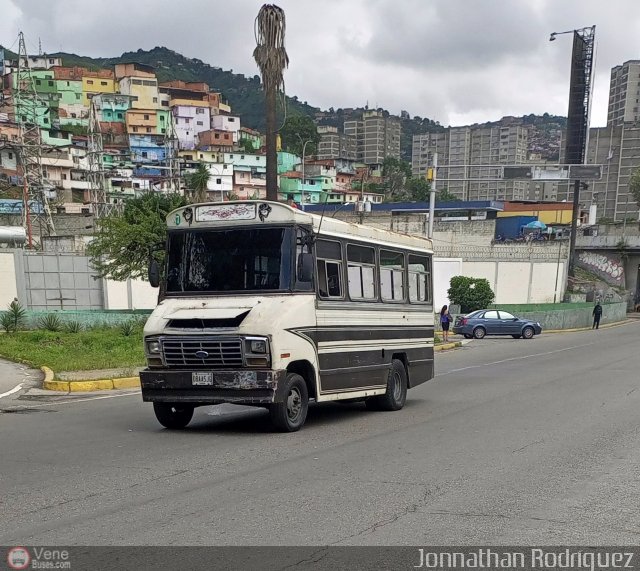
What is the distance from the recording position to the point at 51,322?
77.7ft

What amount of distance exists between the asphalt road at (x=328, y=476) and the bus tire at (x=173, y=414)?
16 centimetres

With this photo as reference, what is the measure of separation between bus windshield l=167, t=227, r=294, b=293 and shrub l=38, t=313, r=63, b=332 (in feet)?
52.6

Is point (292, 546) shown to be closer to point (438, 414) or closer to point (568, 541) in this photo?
point (568, 541)

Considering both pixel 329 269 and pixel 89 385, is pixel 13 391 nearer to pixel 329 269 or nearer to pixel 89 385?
pixel 89 385

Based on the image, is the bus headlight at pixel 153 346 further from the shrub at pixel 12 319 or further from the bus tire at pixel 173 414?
the shrub at pixel 12 319

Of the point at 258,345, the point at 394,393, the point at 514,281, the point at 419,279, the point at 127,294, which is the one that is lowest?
the point at 514,281

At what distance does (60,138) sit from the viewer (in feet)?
362

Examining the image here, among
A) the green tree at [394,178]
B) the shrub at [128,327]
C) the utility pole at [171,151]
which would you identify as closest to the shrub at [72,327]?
the shrub at [128,327]

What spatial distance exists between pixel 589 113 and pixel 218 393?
A: 175ft

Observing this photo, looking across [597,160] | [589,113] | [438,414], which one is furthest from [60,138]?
[438,414]

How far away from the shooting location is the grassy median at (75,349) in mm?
16062

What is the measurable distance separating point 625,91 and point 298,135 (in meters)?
98.9

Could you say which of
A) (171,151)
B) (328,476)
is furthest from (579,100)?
(171,151)

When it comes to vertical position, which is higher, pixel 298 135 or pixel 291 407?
pixel 298 135
